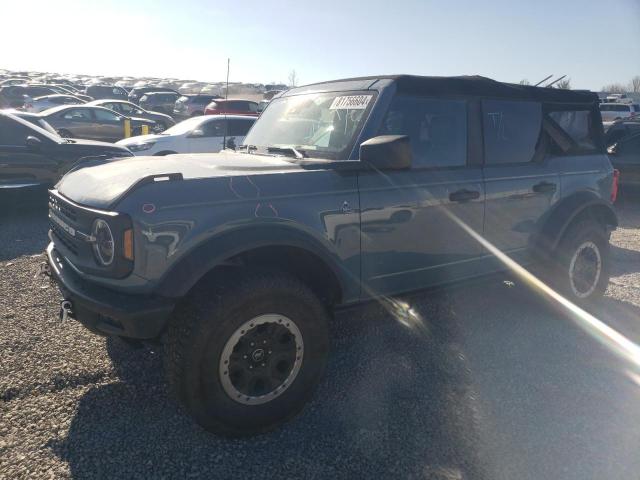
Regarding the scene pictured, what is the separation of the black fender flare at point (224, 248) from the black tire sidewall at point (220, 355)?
210 millimetres

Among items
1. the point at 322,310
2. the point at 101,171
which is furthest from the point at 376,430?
the point at 101,171

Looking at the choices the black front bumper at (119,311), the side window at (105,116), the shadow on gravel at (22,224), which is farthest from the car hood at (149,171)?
the side window at (105,116)

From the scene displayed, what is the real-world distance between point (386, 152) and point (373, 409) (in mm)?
1550

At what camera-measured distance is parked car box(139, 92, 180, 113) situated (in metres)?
28.6

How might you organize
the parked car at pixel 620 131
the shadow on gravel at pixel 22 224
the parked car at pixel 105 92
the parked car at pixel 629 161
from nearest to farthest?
1. the shadow on gravel at pixel 22 224
2. the parked car at pixel 629 161
3. the parked car at pixel 620 131
4. the parked car at pixel 105 92

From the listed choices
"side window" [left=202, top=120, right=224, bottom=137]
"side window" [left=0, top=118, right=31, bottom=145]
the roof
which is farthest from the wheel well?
"side window" [left=202, top=120, right=224, bottom=137]

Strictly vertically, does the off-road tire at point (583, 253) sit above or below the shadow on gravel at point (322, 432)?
above

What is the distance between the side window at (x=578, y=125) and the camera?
4.50m

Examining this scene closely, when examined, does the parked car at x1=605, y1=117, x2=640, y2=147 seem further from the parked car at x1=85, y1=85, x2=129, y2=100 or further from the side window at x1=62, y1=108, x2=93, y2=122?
the parked car at x1=85, y1=85, x2=129, y2=100

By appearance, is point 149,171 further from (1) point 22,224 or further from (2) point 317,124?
(1) point 22,224

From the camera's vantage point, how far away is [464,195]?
11.8ft

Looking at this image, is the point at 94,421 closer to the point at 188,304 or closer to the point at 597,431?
the point at 188,304

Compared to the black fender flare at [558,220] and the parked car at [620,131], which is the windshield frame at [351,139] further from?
the parked car at [620,131]

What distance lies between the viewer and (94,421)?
286 centimetres
